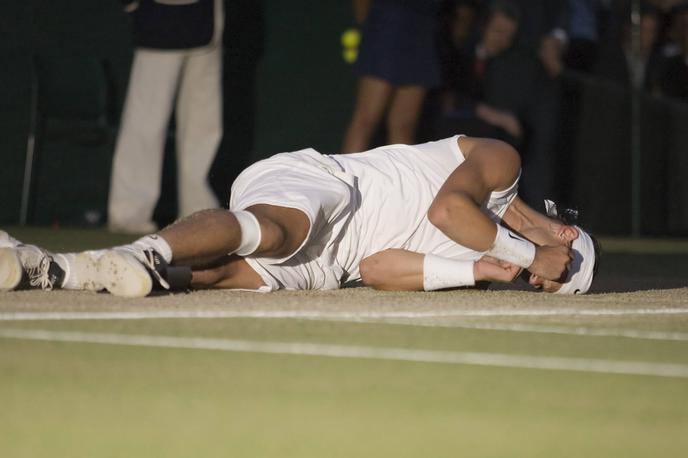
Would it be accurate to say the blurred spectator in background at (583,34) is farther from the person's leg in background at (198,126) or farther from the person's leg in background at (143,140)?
the person's leg in background at (143,140)

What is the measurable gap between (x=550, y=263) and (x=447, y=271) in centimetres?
34

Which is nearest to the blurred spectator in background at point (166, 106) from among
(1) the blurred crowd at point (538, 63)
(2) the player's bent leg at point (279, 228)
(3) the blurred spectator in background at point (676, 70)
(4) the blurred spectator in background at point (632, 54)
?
(1) the blurred crowd at point (538, 63)

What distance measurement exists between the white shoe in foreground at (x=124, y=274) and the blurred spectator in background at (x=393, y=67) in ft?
14.3

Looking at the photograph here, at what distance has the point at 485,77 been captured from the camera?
9.66 metres

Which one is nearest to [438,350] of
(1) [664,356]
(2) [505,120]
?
(1) [664,356]

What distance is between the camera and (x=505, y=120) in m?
9.48

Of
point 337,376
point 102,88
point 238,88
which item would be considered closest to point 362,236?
point 337,376

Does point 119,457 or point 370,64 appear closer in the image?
point 119,457

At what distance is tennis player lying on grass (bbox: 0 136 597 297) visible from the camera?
413cm

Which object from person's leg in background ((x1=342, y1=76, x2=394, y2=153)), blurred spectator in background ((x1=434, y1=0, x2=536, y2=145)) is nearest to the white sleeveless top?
person's leg in background ((x1=342, y1=76, x2=394, y2=153))

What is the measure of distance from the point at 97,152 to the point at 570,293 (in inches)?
210

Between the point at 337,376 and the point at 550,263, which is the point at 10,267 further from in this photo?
the point at 550,263

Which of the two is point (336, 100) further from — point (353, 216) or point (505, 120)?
point (353, 216)

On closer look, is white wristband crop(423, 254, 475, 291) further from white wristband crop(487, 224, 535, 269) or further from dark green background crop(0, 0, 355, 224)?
dark green background crop(0, 0, 355, 224)
